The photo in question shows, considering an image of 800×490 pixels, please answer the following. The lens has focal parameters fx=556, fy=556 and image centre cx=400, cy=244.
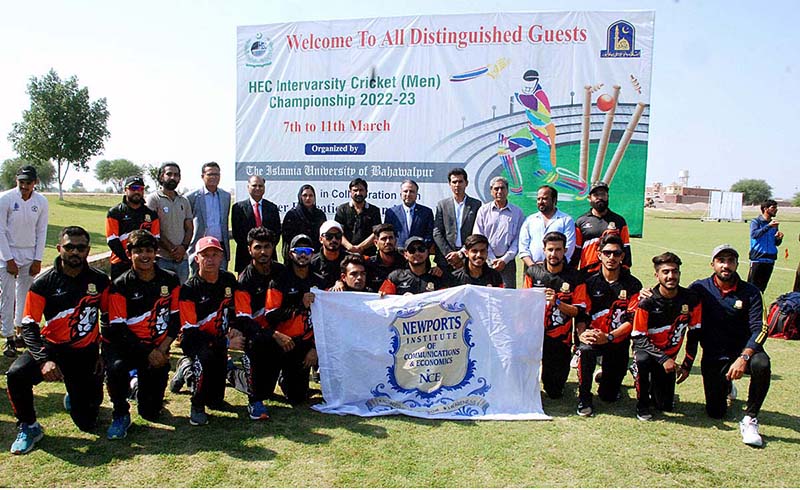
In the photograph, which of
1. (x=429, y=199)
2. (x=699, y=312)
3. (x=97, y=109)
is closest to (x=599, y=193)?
(x=699, y=312)

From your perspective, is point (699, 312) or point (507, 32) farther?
point (507, 32)

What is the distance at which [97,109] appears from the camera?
3834 cm

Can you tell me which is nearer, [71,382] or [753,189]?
[71,382]

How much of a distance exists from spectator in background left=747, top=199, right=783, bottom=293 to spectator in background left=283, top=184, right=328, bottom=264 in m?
7.60

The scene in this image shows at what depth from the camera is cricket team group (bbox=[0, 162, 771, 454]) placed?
4.39 m

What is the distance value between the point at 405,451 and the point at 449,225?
3239 millimetres

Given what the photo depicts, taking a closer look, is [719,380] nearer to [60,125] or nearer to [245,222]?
[245,222]

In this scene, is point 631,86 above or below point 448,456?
above

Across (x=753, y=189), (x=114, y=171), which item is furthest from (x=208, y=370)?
(x=753, y=189)

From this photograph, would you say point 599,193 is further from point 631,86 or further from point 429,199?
point 429,199

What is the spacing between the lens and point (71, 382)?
4.33m

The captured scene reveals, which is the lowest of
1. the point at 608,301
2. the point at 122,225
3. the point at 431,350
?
the point at 431,350

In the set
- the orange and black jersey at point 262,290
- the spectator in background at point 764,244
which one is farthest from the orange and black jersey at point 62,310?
the spectator in background at point 764,244

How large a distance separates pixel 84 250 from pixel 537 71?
5820 mm
